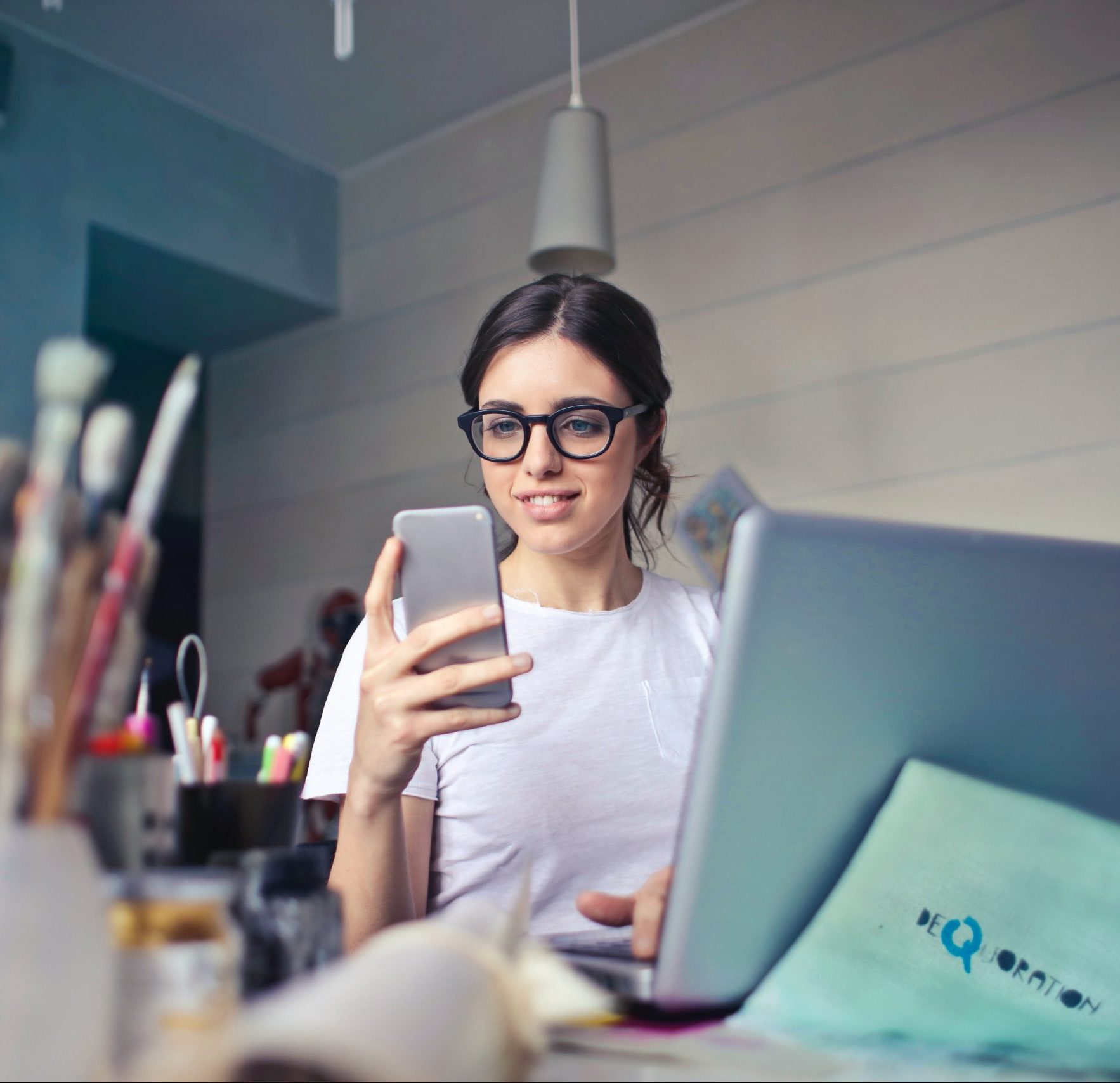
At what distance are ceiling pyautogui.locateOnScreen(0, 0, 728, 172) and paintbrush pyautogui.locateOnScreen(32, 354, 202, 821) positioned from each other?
105 inches

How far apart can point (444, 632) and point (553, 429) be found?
0.54 m

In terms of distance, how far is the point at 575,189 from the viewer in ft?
7.59

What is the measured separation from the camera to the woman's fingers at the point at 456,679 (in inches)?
32.0

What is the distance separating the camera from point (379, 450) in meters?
3.46

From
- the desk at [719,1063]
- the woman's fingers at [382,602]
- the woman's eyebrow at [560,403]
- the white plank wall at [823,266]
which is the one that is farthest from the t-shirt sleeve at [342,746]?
the white plank wall at [823,266]

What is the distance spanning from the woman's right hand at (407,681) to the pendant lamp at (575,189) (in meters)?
1.60

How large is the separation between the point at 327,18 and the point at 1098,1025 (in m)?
2.93

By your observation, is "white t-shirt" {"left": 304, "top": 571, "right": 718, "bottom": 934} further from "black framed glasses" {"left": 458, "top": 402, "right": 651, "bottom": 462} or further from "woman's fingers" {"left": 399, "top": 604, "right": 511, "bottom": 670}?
"woman's fingers" {"left": 399, "top": 604, "right": 511, "bottom": 670}

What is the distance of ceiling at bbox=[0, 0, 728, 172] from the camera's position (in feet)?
9.28

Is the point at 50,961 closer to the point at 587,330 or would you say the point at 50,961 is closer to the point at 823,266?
the point at 587,330

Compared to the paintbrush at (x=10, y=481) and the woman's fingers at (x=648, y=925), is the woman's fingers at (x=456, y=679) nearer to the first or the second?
the woman's fingers at (x=648, y=925)

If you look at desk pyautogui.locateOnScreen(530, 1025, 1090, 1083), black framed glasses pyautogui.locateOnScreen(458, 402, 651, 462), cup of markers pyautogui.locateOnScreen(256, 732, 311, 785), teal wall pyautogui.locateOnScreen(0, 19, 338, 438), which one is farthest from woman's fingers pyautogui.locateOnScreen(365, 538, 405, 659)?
teal wall pyautogui.locateOnScreen(0, 19, 338, 438)

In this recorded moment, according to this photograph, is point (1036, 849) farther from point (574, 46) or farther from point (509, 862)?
point (574, 46)

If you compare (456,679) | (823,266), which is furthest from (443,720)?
(823,266)
